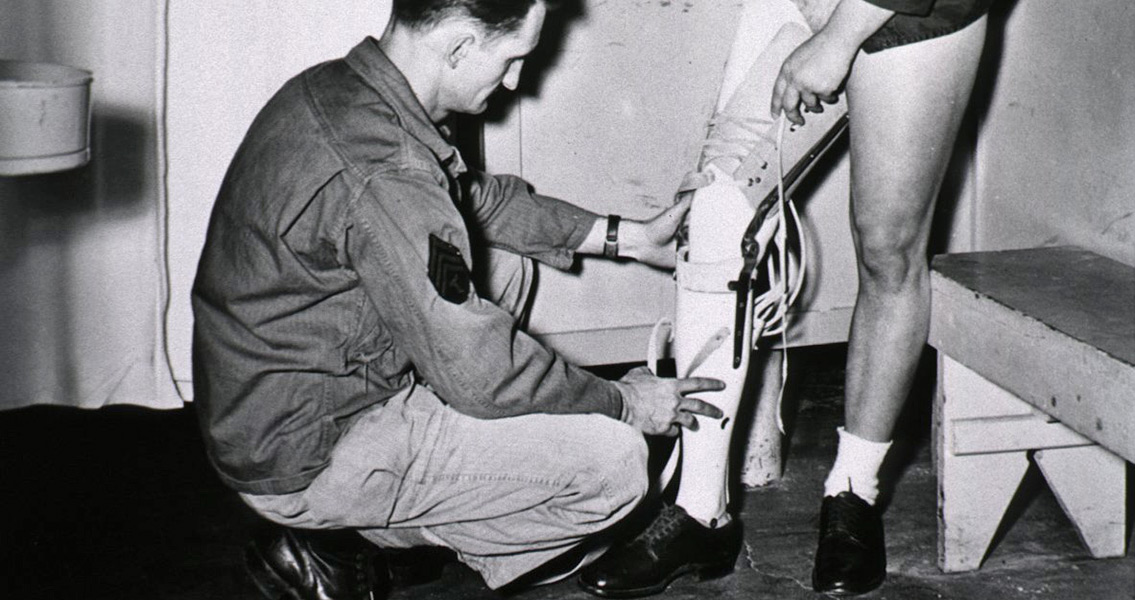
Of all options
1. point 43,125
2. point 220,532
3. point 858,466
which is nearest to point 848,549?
point 858,466

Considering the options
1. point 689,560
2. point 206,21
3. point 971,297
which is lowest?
point 689,560

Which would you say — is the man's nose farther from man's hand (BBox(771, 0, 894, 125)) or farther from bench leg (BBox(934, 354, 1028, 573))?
bench leg (BBox(934, 354, 1028, 573))

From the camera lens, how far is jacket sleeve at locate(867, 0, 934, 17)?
1.44 metres

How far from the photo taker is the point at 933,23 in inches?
58.5

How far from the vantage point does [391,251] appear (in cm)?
133

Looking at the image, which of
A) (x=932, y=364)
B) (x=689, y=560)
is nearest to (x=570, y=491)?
(x=689, y=560)

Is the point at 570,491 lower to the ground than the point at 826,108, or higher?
lower

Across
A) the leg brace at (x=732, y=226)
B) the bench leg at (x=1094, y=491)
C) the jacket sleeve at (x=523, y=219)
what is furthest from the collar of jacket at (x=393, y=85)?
the bench leg at (x=1094, y=491)

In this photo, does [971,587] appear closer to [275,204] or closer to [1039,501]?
[1039,501]

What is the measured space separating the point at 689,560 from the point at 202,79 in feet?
3.71

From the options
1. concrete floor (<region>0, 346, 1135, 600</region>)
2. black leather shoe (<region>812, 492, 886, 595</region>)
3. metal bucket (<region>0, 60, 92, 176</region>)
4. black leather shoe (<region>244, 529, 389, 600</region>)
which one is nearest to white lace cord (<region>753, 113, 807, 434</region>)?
black leather shoe (<region>812, 492, 886, 595</region>)

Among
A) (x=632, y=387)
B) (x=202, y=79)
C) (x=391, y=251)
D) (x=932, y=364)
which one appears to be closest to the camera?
(x=391, y=251)

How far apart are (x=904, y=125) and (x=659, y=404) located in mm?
467

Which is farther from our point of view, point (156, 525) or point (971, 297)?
point (156, 525)
